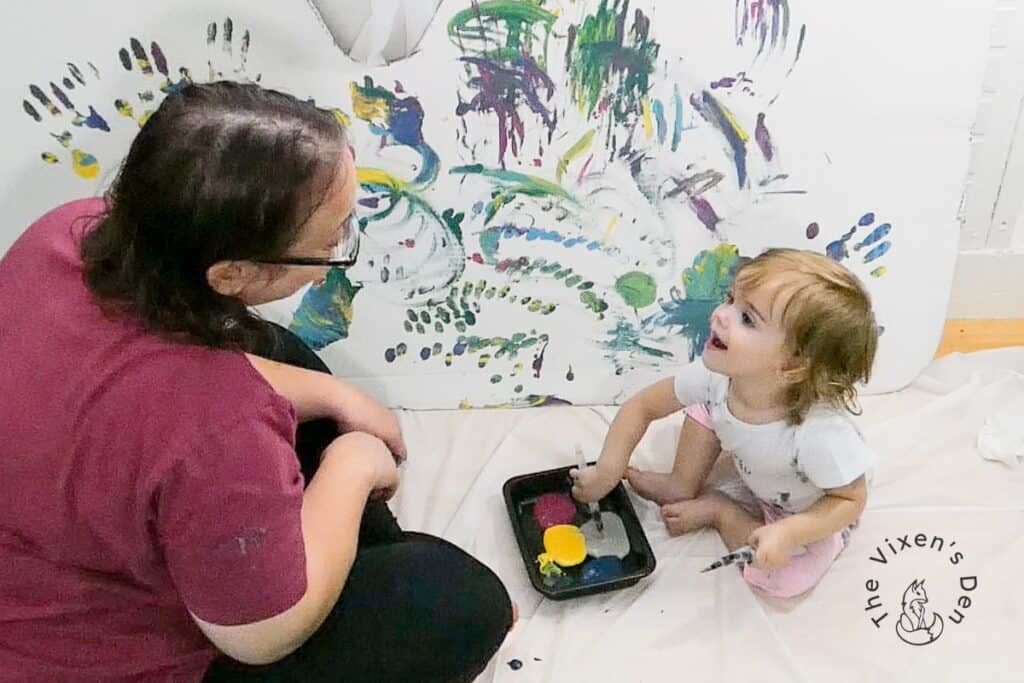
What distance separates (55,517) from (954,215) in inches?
40.2

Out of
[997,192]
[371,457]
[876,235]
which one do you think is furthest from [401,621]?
[997,192]

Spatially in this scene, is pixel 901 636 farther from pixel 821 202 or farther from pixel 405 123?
pixel 405 123

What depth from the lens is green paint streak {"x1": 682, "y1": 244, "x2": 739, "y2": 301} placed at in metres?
1.25

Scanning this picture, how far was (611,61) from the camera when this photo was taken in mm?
1114

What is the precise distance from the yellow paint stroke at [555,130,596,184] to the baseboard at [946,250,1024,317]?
560 millimetres

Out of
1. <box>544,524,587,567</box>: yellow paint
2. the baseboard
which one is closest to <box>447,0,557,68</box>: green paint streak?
<box>544,524,587,567</box>: yellow paint

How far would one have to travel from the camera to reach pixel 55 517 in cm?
75

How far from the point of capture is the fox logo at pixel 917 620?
44.1 inches

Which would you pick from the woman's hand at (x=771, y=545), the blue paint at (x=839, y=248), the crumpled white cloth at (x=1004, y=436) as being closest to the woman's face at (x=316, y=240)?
the woman's hand at (x=771, y=545)

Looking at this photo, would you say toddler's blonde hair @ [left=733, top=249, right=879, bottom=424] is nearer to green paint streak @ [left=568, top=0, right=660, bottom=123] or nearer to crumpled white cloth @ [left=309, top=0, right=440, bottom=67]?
green paint streak @ [left=568, top=0, right=660, bottom=123]

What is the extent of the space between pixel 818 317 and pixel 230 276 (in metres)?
0.55

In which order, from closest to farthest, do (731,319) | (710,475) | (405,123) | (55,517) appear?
(55,517)
(731,319)
(405,123)
(710,475)

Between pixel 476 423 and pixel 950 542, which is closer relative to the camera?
pixel 950 542

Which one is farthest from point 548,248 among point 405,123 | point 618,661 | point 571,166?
point 618,661
